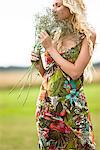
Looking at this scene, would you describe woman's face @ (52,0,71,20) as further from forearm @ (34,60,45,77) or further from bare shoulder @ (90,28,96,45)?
forearm @ (34,60,45,77)

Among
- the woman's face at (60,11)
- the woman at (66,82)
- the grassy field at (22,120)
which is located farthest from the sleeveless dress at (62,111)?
the grassy field at (22,120)

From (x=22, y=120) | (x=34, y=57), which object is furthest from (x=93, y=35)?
(x=22, y=120)

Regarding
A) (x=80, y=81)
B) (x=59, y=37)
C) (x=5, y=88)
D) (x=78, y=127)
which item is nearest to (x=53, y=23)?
(x=59, y=37)

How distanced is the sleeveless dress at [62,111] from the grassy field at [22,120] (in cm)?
173

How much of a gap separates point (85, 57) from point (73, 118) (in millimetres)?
338

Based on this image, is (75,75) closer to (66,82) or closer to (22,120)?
(66,82)

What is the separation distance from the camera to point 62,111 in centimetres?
364

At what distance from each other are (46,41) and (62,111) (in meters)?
0.38

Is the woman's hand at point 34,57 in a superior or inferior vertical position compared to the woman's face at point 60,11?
inferior

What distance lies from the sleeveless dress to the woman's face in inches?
6.6

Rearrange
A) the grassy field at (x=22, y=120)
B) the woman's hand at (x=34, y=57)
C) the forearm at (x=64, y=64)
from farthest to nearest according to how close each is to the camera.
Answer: the grassy field at (x=22, y=120) → the woman's hand at (x=34, y=57) → the forearm at (x=64, y=64)

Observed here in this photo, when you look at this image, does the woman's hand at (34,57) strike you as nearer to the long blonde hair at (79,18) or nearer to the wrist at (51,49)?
the wrist at (51,49)

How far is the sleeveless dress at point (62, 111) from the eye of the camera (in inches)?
143

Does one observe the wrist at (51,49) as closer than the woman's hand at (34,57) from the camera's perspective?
Yes
